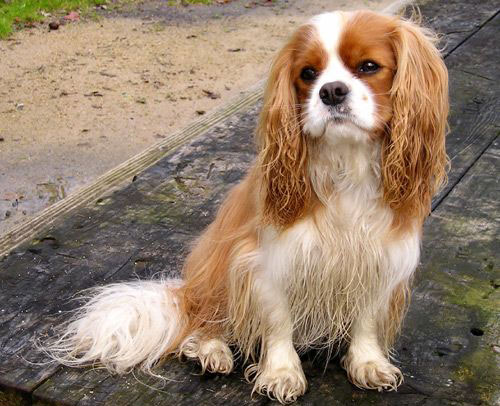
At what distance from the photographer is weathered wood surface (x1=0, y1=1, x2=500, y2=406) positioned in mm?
2420

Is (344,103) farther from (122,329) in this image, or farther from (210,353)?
(122,329)

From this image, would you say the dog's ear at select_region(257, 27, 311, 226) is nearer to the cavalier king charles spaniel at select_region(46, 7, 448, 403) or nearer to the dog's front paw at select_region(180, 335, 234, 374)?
the cavalier king charles spaniel at select_region(46, 7, 448, 403)

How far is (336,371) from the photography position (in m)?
2.54

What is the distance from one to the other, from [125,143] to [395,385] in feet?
11.5

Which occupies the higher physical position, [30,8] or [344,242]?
[344,242]

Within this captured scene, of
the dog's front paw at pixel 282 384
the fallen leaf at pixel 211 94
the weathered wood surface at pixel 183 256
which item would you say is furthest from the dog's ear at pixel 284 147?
the fallen leaf at pixel 211 94

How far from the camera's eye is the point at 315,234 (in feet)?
7.70

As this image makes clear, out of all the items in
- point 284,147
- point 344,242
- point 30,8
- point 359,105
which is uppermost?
point 359,105

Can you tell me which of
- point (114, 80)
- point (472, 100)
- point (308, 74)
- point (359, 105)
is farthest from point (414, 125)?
point (114, 80)

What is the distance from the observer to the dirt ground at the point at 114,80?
5309mm

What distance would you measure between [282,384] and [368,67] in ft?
2.87

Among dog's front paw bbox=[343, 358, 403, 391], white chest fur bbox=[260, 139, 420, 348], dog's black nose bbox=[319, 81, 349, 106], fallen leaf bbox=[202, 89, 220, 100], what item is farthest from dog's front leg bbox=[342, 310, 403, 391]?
fallen leaf bbox=[202, 89, 220, 100]

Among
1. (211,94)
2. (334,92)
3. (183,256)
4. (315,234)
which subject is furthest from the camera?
(211,94)

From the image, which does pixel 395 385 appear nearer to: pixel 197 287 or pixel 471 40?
pixel 197 287
